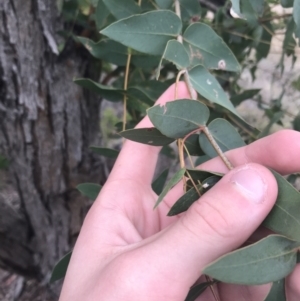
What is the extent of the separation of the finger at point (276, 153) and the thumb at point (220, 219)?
0.11 m

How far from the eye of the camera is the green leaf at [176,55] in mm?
558

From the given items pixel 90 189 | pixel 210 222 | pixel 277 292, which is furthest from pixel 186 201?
pixel 90 189

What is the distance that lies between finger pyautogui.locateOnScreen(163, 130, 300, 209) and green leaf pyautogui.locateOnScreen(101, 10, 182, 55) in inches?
7.8

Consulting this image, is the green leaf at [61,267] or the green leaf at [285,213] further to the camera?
the green leaf at [61,267]

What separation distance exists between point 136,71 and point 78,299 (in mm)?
529

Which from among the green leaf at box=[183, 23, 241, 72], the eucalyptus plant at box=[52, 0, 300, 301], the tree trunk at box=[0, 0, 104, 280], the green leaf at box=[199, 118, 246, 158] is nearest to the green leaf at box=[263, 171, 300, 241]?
the eucalyptus plant at box=[52, 0, 300, 301]

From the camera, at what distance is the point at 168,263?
49 centimetres

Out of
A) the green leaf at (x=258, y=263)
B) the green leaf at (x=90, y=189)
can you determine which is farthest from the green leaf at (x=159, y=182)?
the green leaf at (x=258, y=263)

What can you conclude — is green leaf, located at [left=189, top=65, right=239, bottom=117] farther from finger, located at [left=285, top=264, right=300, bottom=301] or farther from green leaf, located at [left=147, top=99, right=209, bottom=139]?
finger, located at [left=285, top=264, right=300, bottom=301]

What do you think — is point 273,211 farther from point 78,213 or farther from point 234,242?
point 78,213

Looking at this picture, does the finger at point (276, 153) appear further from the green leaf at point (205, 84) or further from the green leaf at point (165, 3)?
the green leaf at point (165, 3)

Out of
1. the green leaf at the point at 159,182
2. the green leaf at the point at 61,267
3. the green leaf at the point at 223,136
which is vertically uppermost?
the green leaf at the point at 223,136

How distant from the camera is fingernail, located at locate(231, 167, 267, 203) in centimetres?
47

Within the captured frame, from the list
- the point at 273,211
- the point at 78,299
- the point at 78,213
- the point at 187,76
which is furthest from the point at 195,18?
the point at 78,213
